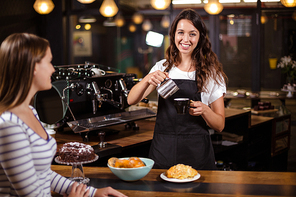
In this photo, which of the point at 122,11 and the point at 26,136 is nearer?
the point at 26,136

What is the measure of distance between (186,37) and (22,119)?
1.23 m

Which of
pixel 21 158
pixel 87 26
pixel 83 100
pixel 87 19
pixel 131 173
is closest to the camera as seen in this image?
pixel 21 158

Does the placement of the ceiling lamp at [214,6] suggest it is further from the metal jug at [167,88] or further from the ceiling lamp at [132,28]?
the metal jug at [167,88]

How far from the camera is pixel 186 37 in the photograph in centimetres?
210

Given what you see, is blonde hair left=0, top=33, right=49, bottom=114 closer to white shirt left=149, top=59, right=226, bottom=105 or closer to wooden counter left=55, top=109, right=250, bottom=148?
white shirt left=149, top=59, right=226, bottom=105

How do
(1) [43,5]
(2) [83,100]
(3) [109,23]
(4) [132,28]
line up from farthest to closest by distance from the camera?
(4) [132,28]
(3) [109,23]
(1) [43,5]
(2) [83,100]

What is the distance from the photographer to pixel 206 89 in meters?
2.15

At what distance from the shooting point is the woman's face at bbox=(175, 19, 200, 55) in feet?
6.92

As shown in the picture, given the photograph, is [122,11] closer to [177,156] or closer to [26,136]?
A: [177,156]

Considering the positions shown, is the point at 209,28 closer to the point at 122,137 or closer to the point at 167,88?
the point at 122,137

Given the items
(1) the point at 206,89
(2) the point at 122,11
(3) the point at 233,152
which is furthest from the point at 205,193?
(2) the point at 122,11

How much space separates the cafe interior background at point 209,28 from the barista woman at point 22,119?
551 centimetres

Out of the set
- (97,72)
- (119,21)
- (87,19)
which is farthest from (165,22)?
(97,72)

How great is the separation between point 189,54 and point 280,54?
663 cm
